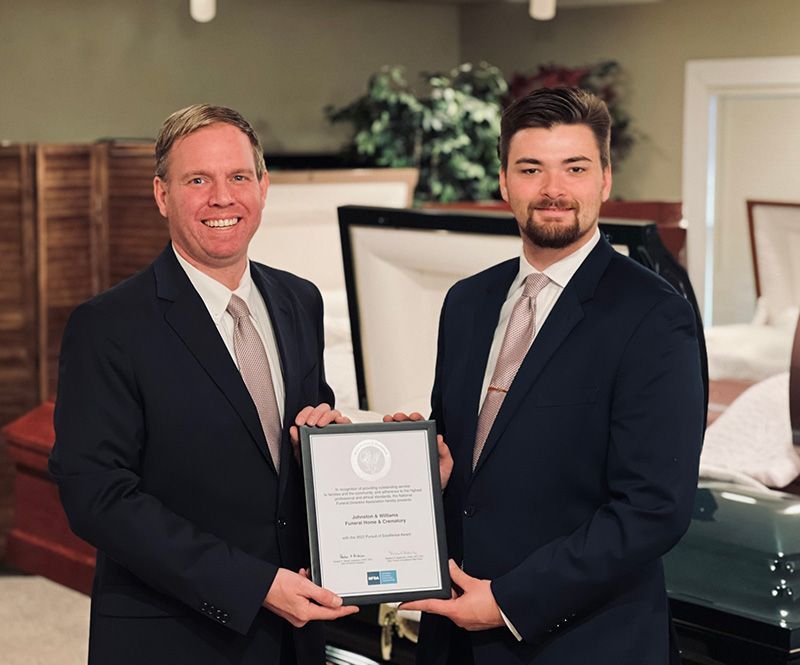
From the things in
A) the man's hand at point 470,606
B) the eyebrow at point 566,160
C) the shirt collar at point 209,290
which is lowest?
the man's hand at point 470,606

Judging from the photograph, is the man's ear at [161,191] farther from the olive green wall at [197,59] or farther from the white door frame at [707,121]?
the white door frame at [707,121]

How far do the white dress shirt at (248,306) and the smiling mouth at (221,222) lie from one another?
0.28 ft

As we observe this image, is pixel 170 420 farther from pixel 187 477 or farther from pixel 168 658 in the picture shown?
pixel 168 658

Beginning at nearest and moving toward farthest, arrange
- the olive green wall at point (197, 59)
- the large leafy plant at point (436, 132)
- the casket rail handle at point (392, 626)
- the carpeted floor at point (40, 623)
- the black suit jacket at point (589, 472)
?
the black suit jacket at point (589, 472)
the casket rail handle at point (392, 626)
the carpeted floor at point (40, 623)
the olive green wall at point (197, 59)
the large leafy plant at point (436, 132)

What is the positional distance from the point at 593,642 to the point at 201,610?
55 cm

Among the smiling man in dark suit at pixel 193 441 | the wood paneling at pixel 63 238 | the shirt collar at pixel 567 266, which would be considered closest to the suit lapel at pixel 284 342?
the smiling man in dark suit at pixel 193 441

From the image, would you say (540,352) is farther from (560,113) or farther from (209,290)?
(209,290)

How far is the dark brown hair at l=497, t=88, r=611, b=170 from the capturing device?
1.73 m

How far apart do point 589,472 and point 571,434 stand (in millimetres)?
58

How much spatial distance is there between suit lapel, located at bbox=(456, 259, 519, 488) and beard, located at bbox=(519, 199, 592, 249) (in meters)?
0.16

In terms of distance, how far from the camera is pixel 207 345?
1.87 meters

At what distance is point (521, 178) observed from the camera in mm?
1750

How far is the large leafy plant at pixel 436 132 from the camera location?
7.08m

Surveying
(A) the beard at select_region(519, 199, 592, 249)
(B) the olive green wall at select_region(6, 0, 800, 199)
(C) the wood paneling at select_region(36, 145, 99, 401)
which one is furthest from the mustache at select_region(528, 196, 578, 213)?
(B) the olive green wall at select_region(6, 0, 800, 199)
